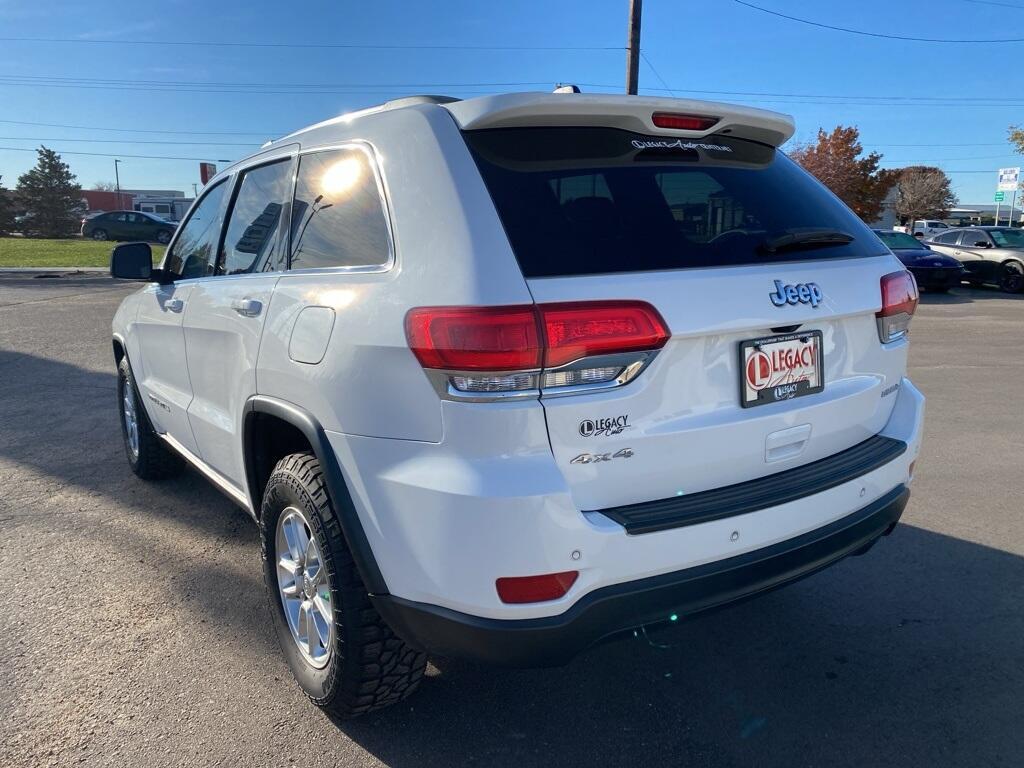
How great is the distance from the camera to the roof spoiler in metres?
2.11

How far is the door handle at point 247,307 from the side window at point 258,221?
5.7 inches

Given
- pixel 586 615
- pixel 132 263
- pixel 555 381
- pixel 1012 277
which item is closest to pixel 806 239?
pixel 555 381

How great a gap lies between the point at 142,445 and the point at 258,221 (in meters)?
2.17

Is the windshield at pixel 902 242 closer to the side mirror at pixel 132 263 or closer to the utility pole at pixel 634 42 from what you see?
the utility pole at pixel 634 42

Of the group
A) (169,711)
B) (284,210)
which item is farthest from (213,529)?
(284,210)

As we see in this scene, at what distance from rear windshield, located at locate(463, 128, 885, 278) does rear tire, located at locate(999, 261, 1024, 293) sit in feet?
60.4

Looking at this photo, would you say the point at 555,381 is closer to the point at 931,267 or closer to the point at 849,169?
the point at 931,267

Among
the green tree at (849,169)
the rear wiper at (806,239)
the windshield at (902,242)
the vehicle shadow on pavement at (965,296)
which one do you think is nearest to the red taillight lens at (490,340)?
the rear wiper at (806,239)

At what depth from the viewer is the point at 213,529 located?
13.4 feet

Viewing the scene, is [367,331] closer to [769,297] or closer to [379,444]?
[379,444]

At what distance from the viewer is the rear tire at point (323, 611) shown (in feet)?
7.45

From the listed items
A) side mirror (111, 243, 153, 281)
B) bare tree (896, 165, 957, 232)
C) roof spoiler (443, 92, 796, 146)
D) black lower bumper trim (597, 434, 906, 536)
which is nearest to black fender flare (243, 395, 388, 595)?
black lower bumper trim (597, 434, 906, 536)

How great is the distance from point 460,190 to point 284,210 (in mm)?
1143

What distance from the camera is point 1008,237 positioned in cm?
1847
